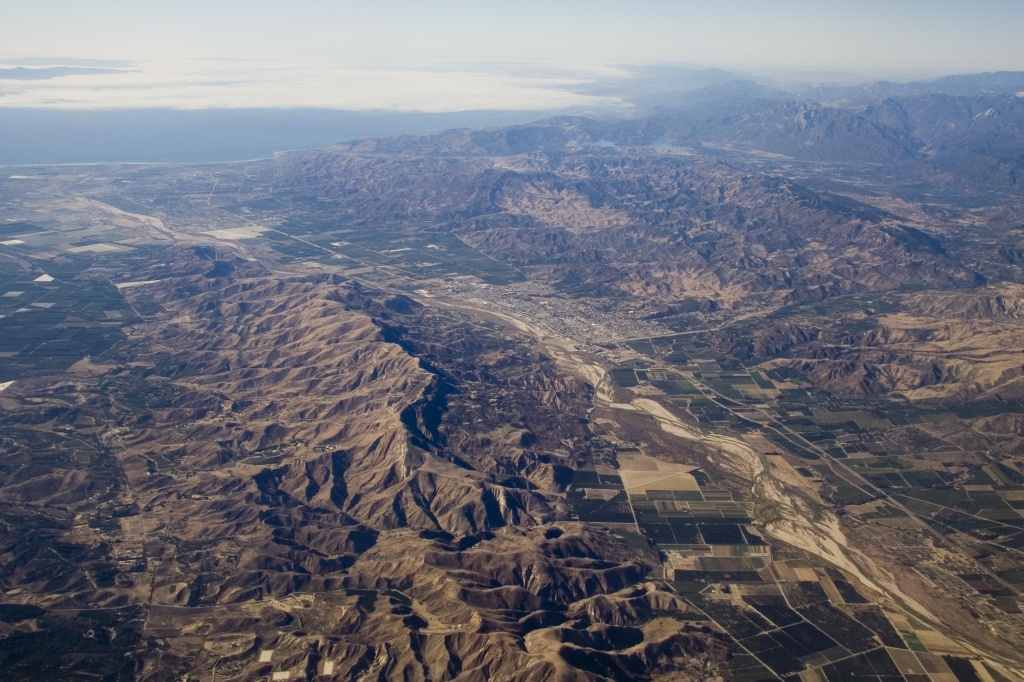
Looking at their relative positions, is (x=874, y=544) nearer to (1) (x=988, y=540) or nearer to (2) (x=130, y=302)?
(1) (x=988, y=540)

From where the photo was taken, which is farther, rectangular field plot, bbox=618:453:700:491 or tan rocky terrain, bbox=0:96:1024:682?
rectangular field plot, bbox=618:453:700:491

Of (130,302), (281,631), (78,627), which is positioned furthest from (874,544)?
(130,302)

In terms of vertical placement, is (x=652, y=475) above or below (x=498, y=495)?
below

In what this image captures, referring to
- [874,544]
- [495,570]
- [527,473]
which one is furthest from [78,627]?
[874,544]

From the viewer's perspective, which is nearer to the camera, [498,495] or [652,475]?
[498,495]

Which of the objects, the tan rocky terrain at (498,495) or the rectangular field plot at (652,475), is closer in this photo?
the tan rocky terrain at (498,495)

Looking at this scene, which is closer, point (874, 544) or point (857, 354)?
point (874, 544)

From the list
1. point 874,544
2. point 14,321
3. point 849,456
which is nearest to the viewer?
point 874,544

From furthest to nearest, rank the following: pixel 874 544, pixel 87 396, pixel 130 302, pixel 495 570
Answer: pixel 130 302 → pixel 87 396 → pixel 874 544 → pixel 495 570

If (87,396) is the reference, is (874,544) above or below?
below

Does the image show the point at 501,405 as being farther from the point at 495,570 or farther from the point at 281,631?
the point at 281,631
